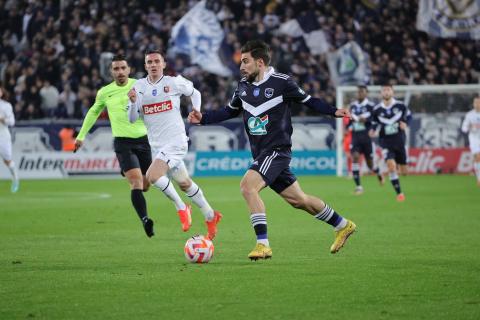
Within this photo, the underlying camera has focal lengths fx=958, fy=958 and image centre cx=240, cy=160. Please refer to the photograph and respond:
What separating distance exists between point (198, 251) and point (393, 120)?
12693 millimetres

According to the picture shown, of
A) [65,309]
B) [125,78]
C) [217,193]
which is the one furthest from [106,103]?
[217,193]

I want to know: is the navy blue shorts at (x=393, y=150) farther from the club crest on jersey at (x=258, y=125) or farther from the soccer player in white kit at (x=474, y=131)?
the club crest on jersey at (x=258, y=125)

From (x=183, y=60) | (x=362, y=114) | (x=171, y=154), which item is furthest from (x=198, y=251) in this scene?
(x=183, y=60)

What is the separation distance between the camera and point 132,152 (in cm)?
1378

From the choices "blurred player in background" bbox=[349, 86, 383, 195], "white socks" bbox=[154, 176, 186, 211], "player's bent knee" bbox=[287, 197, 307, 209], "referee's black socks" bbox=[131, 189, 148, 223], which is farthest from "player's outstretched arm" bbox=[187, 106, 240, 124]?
"blurred player in background" bbox=[349, 86, 383, 195]

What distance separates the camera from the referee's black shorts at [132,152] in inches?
539

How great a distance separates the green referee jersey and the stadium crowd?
50.3ft

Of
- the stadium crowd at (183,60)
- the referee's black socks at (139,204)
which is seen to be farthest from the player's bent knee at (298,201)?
the stadium crowd at (183,60)

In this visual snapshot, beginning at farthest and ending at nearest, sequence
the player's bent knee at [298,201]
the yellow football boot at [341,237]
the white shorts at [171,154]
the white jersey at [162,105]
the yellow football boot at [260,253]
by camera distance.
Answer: the white jersey at [162,105]
the white shorts at [171,154]
the yellow football boot at [341,237]
the player's bent knee at [298,201]
the yellow football boot at [260,253]

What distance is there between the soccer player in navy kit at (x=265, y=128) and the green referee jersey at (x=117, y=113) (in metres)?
3.80

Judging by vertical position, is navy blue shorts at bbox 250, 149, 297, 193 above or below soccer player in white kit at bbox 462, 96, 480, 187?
above

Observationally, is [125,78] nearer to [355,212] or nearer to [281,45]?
[355,212]

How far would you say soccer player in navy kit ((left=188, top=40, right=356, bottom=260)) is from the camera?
10.0 meters

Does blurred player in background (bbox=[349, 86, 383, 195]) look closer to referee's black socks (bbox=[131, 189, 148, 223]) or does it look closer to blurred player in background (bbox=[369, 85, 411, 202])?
blurred player in background (bbox=[369, 85, 411, 202])
